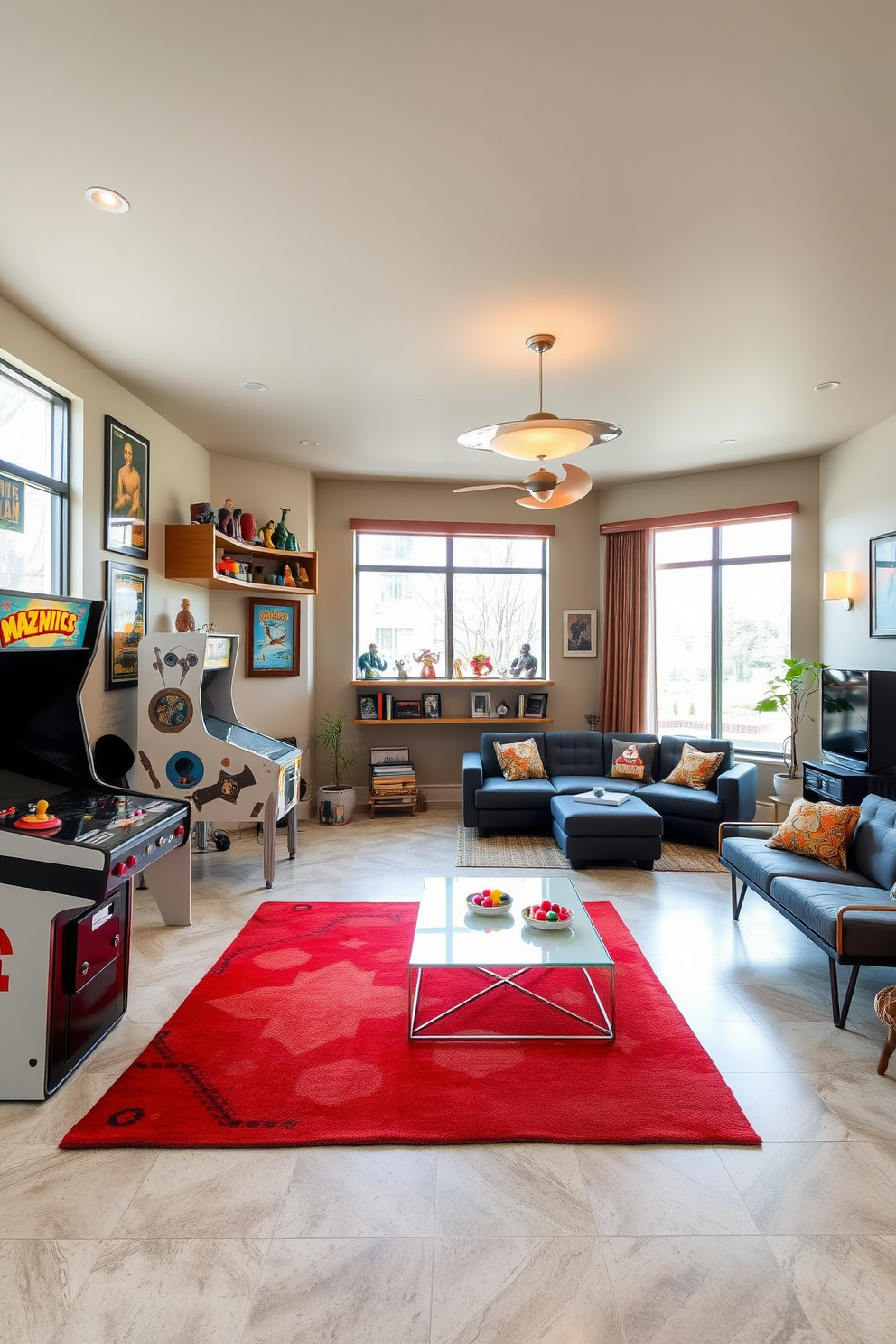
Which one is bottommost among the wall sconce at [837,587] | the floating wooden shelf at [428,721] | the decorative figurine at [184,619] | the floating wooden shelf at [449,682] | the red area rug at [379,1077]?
the red area rug at [379,1077]

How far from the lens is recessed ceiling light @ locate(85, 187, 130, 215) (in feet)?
8.26

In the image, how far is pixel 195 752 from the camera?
15.4 ft

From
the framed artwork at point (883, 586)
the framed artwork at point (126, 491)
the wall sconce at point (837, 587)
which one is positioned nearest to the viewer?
A: the framed artwork at point (126, 491)

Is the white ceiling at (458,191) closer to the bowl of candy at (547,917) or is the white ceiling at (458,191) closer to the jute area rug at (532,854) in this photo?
the bowl of candy at (547,917)

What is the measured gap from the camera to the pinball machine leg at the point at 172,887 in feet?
13.3

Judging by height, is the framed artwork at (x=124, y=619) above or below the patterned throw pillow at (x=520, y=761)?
above

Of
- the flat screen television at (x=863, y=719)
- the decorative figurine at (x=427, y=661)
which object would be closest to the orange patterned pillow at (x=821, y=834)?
the flat screen television at (x=863, y=719)

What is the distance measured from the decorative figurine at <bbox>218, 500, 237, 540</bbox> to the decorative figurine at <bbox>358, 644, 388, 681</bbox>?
183 cm

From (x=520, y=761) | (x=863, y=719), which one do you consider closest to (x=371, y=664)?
(x=520, y=761)

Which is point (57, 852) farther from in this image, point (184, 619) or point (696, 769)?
point (696, 769)

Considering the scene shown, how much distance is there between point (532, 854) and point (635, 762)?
1.39 meters

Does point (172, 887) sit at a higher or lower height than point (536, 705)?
lower

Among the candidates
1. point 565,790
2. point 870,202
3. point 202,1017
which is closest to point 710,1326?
point 202,1017

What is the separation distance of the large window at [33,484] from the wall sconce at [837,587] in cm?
529
